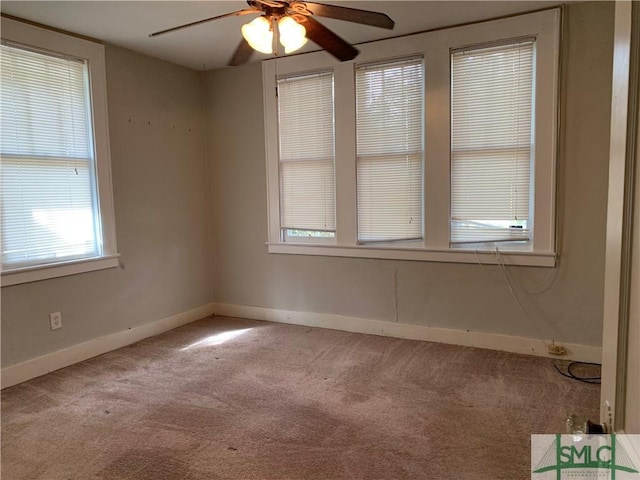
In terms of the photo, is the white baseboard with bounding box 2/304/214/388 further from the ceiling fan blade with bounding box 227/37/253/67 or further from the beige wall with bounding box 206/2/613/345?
the ceiling fan blade with bounding box 227/37/253/67

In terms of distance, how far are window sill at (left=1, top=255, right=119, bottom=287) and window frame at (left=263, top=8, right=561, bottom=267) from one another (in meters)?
1.47

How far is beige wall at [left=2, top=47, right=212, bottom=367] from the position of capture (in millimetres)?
3168

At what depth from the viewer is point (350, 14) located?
197 centimetres

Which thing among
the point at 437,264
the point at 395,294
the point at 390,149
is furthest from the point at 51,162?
the point at 437,264

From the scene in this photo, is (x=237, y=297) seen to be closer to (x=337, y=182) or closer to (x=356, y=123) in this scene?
(x=337, y=182)

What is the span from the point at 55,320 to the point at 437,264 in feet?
9.76

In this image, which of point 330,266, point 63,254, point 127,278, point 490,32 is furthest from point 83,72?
point 490,32

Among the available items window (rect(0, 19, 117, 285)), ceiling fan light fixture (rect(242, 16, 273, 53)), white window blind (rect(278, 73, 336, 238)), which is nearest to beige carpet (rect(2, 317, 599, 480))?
window (rect(0, 19, 117, 285))

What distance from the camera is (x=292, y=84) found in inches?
159

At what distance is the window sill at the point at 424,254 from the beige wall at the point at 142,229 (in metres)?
0.92

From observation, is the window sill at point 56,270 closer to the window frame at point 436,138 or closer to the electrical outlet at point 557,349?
the window frame at point 436,138

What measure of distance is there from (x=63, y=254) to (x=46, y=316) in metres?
0.47

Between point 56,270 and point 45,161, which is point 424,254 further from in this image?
point 45,161

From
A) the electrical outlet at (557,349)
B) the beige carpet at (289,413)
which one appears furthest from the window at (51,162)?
the electrical outlet at (557,349)
